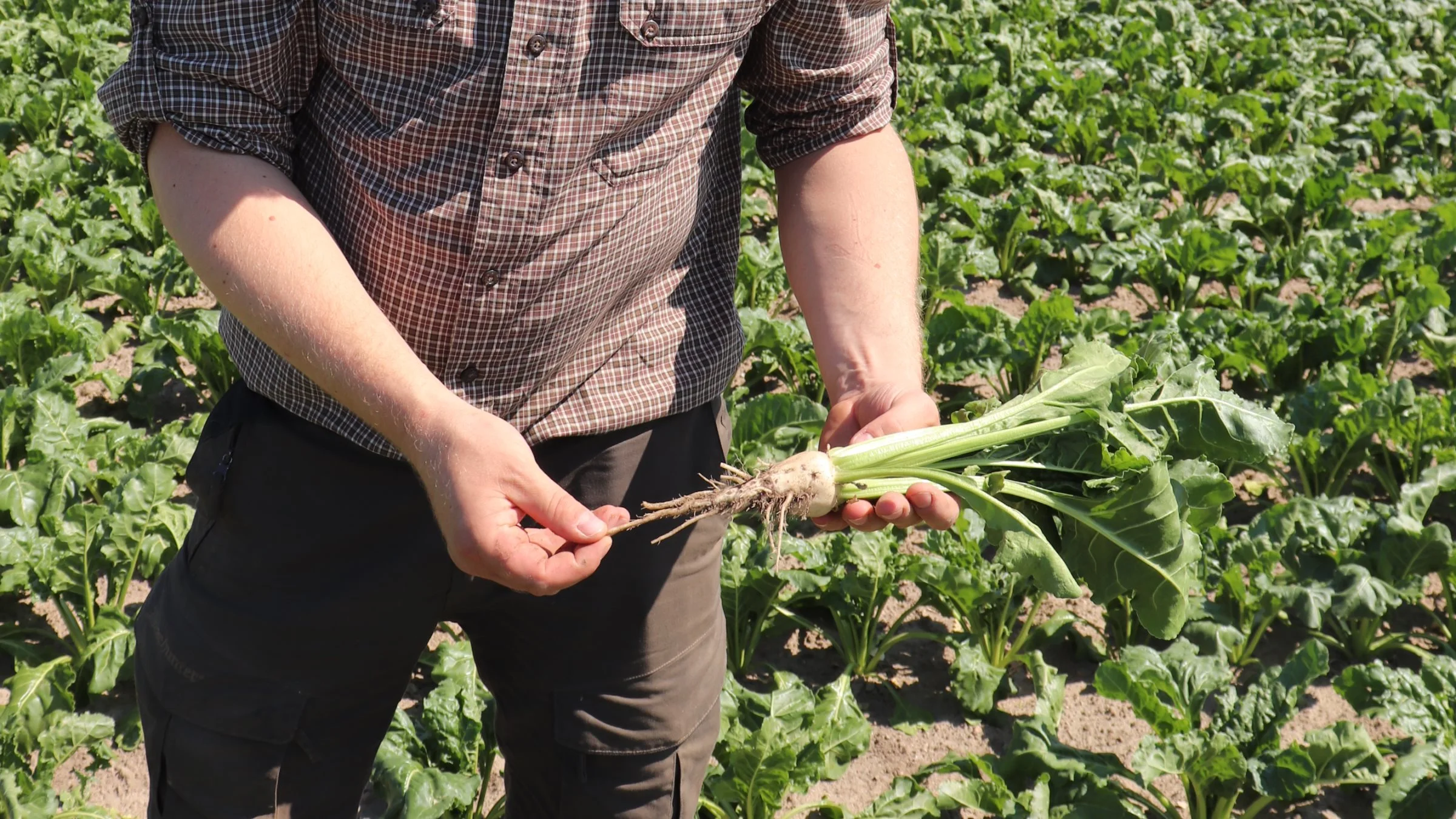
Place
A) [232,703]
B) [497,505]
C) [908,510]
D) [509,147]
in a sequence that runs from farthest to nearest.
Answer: [908,510], [232,703], [509,147], [497,505]

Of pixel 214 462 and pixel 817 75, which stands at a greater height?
pixel 817 75

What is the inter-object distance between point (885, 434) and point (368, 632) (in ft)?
2.98

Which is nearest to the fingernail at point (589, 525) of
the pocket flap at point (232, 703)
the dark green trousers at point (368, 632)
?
the dark green trousers at point (368, 632)

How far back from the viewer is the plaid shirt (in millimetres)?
1781

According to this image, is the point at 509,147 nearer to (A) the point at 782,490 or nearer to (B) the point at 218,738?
(A) the point at 782,490

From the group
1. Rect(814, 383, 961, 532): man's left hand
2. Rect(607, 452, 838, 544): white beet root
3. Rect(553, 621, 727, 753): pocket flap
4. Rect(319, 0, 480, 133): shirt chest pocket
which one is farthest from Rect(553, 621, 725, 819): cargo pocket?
Rect(319, 0, 480, 133): shirt chest pocket

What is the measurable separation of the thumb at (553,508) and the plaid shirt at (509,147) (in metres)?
0.30

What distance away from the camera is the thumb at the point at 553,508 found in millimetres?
1738

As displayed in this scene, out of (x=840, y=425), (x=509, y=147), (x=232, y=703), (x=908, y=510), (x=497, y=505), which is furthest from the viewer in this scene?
(x=840, y=425)

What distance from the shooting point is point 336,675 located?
2.07 meters

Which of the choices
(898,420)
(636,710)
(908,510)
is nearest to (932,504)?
(908,510)

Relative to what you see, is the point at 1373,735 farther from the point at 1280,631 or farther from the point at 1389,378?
the point at 1389,378

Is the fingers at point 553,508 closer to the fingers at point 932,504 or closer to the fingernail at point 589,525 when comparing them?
the fingernail at point 589,525

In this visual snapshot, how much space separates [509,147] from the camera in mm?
1842
